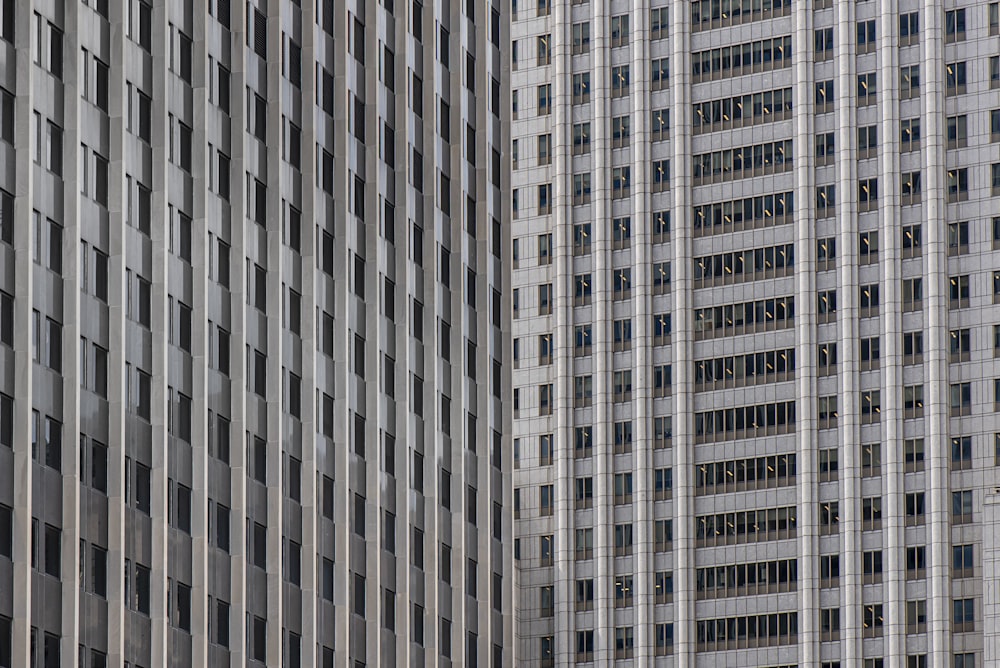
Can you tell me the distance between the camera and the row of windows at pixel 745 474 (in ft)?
572

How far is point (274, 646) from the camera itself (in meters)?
88.6

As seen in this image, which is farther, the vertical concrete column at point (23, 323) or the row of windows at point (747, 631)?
the row of windows at point (747, 631)

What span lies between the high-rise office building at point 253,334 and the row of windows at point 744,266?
61403mm

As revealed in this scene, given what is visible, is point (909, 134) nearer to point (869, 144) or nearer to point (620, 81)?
point (869, 144)

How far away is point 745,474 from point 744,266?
16.4 meters

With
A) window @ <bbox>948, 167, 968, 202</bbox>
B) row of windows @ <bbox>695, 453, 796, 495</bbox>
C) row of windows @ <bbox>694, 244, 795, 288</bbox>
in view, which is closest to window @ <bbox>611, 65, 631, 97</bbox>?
row of windows @ <bbox>694, 244, 795, 288</bbox>

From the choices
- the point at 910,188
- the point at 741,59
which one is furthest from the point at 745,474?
the point at 741,59

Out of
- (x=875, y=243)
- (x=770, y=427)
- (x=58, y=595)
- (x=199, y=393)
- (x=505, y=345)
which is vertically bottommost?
(x=58, y=595)

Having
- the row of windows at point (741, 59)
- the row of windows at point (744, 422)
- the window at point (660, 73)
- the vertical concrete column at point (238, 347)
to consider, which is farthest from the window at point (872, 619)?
the vertical concrete column at point (238, 347)

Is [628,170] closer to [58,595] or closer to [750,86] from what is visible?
[750,86]

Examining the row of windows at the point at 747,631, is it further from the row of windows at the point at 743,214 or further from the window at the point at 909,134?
the window at the point at 909,134

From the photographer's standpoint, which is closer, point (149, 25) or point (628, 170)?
point (149, 25)

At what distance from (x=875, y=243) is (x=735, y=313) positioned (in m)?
12.1

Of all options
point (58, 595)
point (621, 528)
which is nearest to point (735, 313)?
point (621, 528)
